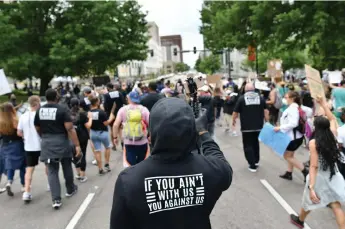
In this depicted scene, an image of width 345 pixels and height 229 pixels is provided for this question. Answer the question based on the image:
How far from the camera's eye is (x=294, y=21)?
59.9 ft

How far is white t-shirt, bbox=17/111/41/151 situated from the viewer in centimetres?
586

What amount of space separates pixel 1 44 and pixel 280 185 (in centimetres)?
2271

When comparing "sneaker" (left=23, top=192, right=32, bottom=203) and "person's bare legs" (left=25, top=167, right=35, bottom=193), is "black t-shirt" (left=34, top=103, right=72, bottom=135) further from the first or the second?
"sneaker" (left=23, top=192, right=32, bottom=203)

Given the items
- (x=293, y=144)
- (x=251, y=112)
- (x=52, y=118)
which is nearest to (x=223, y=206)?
(x=293, y=144)

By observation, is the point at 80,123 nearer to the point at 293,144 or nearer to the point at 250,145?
the point at 250,145

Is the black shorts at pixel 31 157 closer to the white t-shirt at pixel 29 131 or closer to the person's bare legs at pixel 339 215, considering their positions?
the white t-shirt at pixel 29 131

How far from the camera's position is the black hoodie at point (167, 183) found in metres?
1.75

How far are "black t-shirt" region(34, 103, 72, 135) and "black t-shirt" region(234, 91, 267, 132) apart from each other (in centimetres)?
370

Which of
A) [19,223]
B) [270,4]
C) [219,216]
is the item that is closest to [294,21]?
[270,4]

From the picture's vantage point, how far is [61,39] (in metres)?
26.2

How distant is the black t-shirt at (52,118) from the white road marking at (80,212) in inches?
49.0

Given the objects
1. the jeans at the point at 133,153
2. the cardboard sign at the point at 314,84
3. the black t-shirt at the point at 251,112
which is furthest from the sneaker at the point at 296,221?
the black t-shirt at the point at 251,112

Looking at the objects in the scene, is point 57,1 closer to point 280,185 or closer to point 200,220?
point 280,185

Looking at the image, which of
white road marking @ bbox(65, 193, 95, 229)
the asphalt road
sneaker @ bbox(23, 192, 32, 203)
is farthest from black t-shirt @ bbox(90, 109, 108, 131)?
sneaker @ bbox(23, 192, 32, 203)
